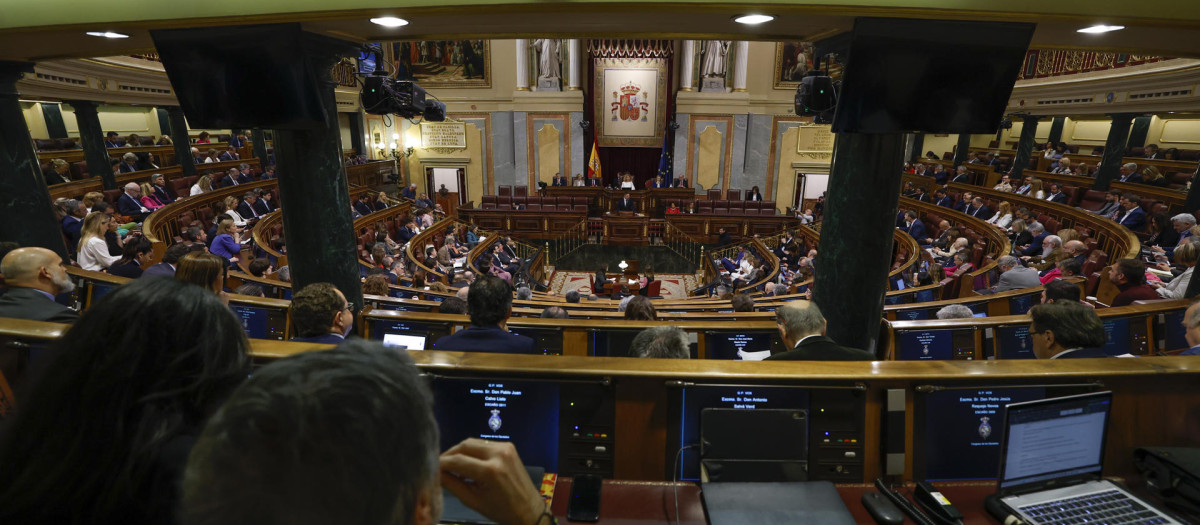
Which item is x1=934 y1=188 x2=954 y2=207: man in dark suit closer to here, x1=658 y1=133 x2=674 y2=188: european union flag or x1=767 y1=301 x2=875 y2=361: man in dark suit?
x1=658 y1=133 x2=674 y2=188: european union flag

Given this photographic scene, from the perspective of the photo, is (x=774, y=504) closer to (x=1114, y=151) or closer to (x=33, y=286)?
(x=33, y=286)

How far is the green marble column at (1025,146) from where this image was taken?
13.7 meters

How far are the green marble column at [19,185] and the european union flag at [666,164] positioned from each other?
1394 centimetres

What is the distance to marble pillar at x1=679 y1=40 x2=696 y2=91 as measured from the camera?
16422 millimetres

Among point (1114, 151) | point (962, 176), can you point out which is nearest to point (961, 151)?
point (962, 176)

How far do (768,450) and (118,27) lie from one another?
3718 mm

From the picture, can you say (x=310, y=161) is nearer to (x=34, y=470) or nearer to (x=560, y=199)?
(x=34, y=470)

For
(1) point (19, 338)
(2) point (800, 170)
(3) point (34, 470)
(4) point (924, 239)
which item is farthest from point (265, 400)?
(2) point (800, 170)

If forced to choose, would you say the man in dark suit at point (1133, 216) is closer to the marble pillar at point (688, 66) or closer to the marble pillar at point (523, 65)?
the marble pillar at point (688, 66)

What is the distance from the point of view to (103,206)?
272 inches

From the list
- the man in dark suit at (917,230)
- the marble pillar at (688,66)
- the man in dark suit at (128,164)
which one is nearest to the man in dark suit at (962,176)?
the man in dark suit at (917,230)

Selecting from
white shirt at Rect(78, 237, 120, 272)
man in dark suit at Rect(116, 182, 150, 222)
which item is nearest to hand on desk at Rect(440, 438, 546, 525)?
white shirt at Rect(78, 237, 120, 272)

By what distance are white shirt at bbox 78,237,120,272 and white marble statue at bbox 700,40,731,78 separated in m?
14.6

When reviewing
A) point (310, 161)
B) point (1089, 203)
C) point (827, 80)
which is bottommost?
point (1089, 203)
